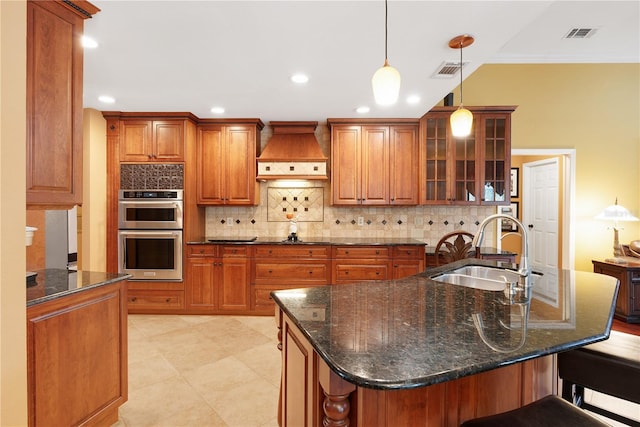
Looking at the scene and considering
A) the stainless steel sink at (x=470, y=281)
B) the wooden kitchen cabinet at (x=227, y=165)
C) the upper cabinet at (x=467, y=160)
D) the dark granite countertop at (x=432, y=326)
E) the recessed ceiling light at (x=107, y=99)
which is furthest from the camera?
the wooden kitchen cabinet at (x=227, y=165)

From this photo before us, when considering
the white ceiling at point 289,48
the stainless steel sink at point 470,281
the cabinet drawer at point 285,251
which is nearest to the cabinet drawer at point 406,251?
the cabinet drawer at point 285,251

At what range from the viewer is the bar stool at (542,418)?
39.4 inches

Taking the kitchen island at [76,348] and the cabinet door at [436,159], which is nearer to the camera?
the kitchen island at [76,348]

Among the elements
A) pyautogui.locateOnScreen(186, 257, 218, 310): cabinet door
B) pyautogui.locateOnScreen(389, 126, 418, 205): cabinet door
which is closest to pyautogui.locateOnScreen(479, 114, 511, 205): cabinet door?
pyautogui.locateOnScreen(389, 126, 418, 205): cabinet door

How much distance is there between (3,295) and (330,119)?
144 inches

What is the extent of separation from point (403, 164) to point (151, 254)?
335 cm

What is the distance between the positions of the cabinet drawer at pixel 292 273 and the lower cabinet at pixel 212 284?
19 cm

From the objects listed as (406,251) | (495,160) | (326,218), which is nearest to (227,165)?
(326,218)

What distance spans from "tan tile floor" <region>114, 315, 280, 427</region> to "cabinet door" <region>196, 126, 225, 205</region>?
155 centimetres

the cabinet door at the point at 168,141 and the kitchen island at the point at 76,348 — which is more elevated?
the cabinet door at the point at 168,141

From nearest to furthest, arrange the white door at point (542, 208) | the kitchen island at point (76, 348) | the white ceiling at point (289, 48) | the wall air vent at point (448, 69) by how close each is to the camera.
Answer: the kitchen island at point (76, 348) < the white ceiling at point (289, 48) < the wall air vent at point (448, 69) < the white door at point (542, 208)

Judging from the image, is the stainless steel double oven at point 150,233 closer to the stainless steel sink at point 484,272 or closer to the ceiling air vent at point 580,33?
the stainless steel sink at point 484,272

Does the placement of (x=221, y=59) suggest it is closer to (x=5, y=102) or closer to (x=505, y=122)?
(x=5, y=102)

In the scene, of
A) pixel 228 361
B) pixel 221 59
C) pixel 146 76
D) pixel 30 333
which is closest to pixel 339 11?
pixel 221 59
